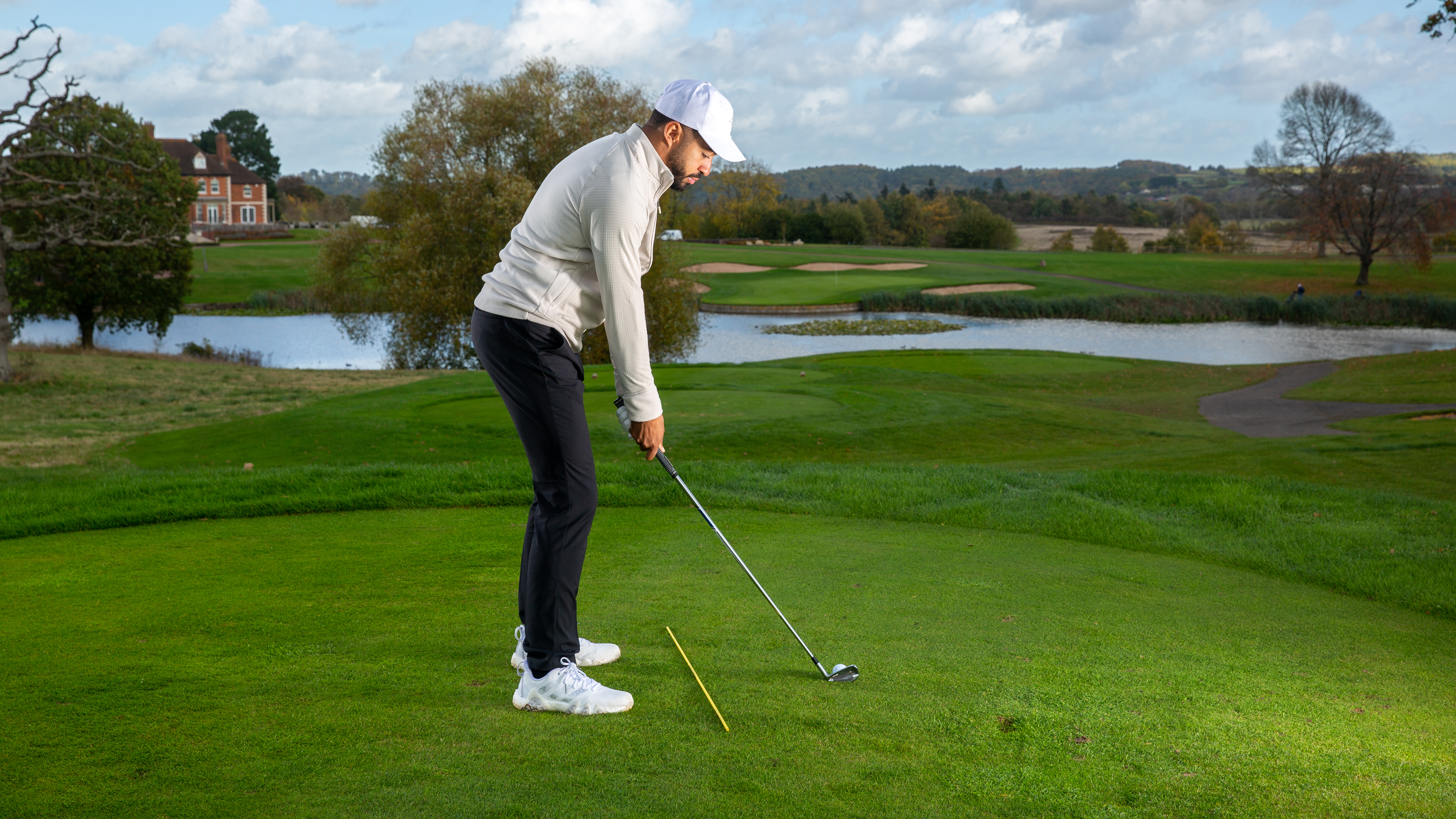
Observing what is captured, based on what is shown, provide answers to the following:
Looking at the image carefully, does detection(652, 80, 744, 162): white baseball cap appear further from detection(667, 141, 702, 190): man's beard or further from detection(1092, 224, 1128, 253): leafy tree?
detection(1092, 224, 1128, 253): leafy tree

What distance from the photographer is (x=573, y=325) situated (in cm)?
318

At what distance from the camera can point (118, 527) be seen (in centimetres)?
606

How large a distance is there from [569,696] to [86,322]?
32.5 m

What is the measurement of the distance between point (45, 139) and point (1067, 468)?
1122 inches

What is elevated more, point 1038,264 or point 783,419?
point 1038,264

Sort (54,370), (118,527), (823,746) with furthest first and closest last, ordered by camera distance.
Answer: (54,370) < (118,527) < (823,746)

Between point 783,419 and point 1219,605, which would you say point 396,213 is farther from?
point 1219,605

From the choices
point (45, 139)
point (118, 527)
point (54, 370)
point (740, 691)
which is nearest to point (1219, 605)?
point (740, 691)

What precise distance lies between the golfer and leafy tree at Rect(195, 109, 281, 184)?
10374 cm

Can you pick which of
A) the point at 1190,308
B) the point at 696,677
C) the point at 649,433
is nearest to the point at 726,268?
the point at 1190,308

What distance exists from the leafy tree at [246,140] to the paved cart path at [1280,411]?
96.7 meters

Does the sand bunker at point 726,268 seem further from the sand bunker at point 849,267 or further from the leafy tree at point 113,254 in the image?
the leafy tree at point 113,254

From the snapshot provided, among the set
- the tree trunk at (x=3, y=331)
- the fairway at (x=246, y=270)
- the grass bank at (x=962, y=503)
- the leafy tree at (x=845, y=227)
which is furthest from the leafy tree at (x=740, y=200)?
the grass bank at (x=962, y=503)

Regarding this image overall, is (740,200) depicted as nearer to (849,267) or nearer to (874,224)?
(874,224)
